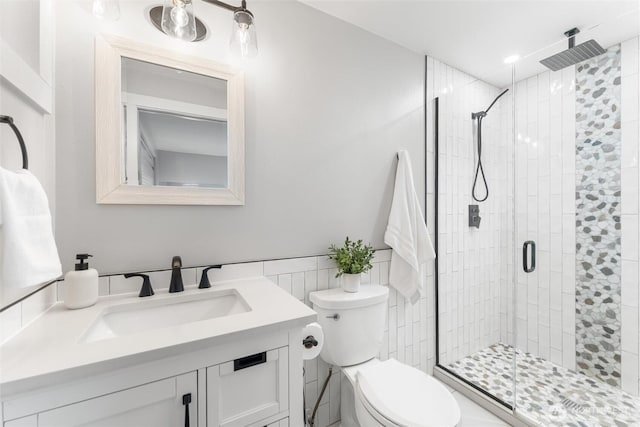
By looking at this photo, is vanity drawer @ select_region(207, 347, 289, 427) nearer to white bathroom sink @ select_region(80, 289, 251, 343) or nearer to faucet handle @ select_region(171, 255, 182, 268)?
white bathroom sink @ select_region(80, 289, 251, 343)

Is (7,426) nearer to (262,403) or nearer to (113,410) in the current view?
(113,410)

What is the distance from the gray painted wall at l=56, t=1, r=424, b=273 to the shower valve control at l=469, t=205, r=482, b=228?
0.51m

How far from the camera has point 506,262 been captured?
Answer: 2.04 meters

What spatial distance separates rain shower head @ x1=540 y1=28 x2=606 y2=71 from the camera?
167cm

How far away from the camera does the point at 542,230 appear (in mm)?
1934

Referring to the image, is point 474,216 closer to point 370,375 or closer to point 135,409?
point 370,375

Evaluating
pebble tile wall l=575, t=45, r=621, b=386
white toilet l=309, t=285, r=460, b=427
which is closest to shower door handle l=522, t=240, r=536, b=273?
pebble tile wall l=575, t=45, r=621, b=386

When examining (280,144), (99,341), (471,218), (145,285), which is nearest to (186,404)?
(99,341)

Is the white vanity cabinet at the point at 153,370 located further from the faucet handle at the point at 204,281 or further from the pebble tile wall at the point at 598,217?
the pebble tile wall at the point at 598,217

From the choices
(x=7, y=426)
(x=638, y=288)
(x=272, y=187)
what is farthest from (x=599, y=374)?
(x=7, y=426)

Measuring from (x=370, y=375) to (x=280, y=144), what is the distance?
1.22 meters

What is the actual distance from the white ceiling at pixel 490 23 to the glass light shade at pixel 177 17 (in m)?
0.78

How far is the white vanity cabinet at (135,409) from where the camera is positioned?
59cm

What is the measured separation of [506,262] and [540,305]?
363mm
